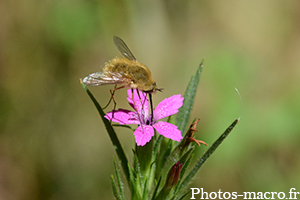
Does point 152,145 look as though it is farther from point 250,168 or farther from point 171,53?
point 171,53

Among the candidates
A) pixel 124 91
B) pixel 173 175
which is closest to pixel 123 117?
pixel 173 175

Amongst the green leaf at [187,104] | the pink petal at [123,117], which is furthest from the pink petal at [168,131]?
the green leaf at [187,104]

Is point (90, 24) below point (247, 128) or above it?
above

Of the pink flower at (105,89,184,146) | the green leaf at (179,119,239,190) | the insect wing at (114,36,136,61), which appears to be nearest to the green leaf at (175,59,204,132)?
the pink flower at (105,89,184,146)

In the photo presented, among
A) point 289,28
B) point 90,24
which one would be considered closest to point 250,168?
point 289,28

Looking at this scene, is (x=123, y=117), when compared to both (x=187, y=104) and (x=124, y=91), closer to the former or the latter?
(x=187, y=104)

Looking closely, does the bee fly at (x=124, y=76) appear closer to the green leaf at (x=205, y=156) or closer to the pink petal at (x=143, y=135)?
the pink petal at (x=143, y=135)

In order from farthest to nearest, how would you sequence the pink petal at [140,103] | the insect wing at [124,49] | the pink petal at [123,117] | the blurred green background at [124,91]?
the blurred green background at [124,91] → the insect wing at [124,49] → the pink petal at [140,103] → the pink petal at [123,117]
